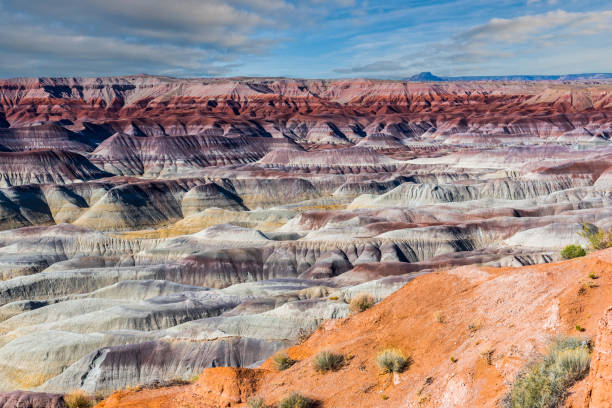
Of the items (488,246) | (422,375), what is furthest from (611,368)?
(488,246)

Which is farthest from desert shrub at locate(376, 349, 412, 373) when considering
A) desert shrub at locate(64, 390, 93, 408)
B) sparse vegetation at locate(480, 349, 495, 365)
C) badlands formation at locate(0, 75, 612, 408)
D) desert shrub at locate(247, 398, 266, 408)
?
desert shrub at locate(64, 390, 93, 408)

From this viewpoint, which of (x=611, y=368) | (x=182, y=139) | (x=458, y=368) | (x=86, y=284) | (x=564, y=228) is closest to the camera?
(x=611, y=368)

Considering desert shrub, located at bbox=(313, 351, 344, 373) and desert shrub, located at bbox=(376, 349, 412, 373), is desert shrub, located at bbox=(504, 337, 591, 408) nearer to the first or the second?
desert shrub, located at bbox=(376, 349, 412, 373)

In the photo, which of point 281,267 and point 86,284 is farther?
point 281,267

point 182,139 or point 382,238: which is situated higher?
point 182,139

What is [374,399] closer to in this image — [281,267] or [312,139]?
[281,267]

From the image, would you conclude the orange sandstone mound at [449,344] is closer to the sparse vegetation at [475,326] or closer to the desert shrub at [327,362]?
the sparse vegetation at [475,326]

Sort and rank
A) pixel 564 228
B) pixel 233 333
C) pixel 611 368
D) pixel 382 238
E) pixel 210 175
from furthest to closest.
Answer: pixel 210 175 → pixel 382 238 → pixel 564 228 → pixel 233 333 → pixel 611 368

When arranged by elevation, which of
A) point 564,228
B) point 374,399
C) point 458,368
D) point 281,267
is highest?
point 458,368
